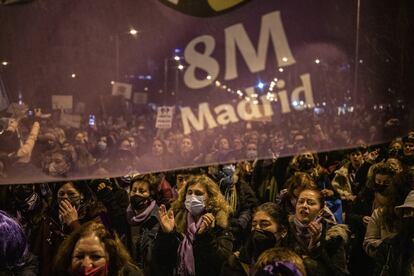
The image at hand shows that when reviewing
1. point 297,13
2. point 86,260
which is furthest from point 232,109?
point 86,260

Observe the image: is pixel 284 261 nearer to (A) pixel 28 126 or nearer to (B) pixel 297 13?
(B) pixel 297 13

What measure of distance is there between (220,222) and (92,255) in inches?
22.4

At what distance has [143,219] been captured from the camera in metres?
2.25

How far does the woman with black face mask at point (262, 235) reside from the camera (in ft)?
7.18

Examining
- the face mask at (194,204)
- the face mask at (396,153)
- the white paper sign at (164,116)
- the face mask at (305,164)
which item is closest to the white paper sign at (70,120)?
the white paper sign at (164,116)

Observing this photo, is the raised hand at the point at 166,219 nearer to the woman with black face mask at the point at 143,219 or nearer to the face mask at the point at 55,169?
the woman with black face mask at the point at 143,219

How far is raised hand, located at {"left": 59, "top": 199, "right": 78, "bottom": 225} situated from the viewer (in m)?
2.21

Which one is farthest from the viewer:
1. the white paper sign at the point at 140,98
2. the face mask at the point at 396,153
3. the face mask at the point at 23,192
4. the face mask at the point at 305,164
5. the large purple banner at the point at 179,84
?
the face mask at the point at 396,153

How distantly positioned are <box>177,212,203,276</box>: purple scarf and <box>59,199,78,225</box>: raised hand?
1.62 feet

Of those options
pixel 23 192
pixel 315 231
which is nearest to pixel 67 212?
pixel 23 192

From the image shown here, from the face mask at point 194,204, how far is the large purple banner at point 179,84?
0.59 m

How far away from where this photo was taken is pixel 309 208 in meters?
2.21

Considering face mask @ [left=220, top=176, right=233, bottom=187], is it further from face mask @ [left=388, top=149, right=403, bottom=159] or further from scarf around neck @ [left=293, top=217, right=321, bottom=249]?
face mask @ [left=388, top=149, right=403, bottom=159]

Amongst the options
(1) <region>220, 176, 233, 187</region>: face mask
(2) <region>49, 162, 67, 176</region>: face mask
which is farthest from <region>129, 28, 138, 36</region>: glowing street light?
(1) <region>220, 176, 233, 187</region>: face mask
